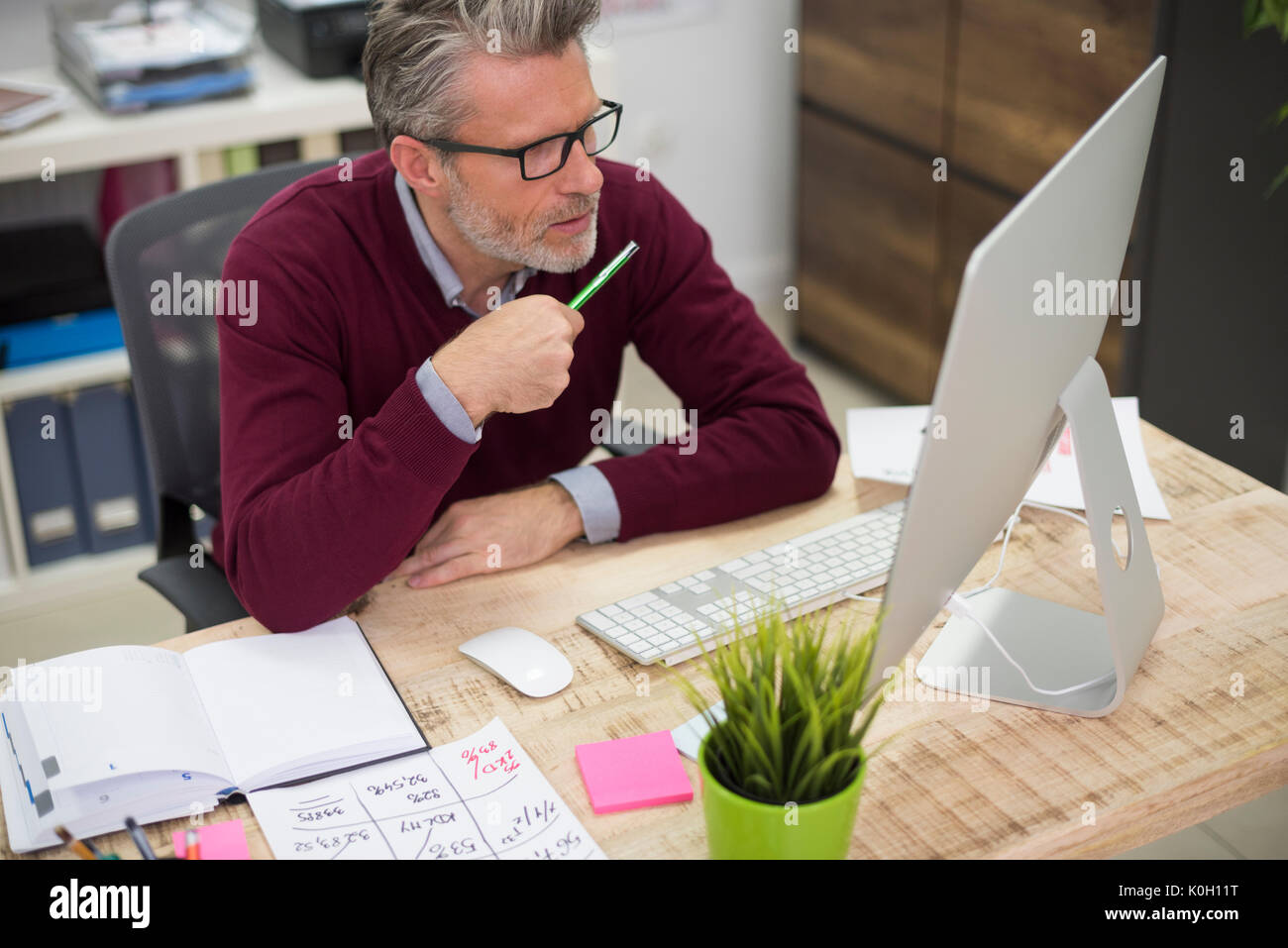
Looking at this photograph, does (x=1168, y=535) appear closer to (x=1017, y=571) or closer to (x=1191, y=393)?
(x=1017, y=571)

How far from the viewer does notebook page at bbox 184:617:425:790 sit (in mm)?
1034

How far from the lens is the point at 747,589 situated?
4.04 feet

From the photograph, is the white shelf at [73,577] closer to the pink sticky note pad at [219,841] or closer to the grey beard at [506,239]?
the grey beard at [506,239]

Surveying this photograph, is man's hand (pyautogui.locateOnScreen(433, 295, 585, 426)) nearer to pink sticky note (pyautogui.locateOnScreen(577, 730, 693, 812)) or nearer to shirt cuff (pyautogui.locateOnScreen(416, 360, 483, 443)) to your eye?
shirt cuff (pyautogui.locateOnScreen(416, 360, 483, 443))

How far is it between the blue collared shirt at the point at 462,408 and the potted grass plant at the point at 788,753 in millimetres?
447

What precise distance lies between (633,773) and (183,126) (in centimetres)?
176

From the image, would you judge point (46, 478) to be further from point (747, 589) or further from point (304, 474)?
point (747, 589)

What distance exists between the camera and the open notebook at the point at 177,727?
98cm

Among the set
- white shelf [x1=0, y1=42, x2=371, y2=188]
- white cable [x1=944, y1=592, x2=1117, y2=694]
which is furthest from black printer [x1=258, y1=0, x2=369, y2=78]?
white cable [x1=944, y1=592, x2=1117, y2=694]

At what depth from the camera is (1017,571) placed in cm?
128

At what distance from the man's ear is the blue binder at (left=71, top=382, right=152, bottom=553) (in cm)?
125

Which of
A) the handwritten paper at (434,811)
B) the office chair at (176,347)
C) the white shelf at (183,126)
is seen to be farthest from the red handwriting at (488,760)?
the white shelf at (183,126)

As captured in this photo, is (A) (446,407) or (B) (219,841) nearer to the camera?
(B) (219,841)

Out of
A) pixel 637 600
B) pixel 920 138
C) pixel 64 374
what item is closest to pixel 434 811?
pixel 637 600
